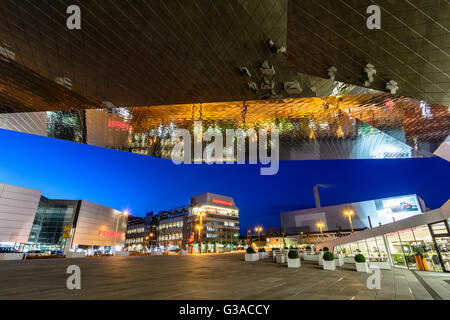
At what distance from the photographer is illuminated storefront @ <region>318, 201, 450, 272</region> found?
12.2m

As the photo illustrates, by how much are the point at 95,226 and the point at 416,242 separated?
233 ft

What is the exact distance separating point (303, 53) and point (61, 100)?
11.6 meters

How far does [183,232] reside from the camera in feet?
284

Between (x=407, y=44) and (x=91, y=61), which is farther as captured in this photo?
(x=91, y=61)

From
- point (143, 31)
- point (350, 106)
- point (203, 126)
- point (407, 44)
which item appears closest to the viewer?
point (407, 44)

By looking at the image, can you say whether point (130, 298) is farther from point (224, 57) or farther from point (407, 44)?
point (407, 44)

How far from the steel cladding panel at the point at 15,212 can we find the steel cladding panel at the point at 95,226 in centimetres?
1634

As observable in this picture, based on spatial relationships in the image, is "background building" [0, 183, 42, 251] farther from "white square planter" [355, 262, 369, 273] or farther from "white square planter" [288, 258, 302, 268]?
"white square planter" [355, 262, 369, 273]

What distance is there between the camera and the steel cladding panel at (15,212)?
37.4 metres

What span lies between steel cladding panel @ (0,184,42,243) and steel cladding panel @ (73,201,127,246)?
53.6ft

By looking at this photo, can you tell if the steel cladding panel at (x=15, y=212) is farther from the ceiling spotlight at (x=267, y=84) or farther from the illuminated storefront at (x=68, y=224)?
the ceiling spotlight at (x=267, y=84)

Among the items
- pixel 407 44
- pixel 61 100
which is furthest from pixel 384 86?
pixel 61 100

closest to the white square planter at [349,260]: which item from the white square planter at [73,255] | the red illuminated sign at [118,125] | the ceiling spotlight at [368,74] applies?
the ceiling spotlight at [368,74]

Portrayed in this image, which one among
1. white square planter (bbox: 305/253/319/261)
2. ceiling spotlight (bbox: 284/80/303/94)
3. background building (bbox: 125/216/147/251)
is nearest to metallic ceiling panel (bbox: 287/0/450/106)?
ceiling spotlight (bbox: 284/80/303/94)
